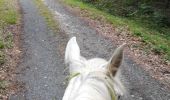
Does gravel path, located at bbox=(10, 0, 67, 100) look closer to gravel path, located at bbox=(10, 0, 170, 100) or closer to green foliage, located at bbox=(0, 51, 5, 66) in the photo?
gravel path, located at bbox=(10, 0, 170, 100)

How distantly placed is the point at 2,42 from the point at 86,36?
3456 millimetres

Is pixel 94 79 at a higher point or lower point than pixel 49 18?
higher

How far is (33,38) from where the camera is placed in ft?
38.0

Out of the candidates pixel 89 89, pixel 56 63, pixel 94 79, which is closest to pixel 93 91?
pixel 89 89

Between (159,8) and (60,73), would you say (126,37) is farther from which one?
(159,8)

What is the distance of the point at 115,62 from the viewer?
1942mm

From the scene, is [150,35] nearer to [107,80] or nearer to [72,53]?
[72,53]

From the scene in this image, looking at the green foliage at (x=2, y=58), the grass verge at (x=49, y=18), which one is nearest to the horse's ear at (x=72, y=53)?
the green foliage at (x=2, y=58)

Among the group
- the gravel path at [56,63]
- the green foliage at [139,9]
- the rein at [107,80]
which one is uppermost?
the rein at [107,80]

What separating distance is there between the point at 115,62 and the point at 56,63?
6.94 metres

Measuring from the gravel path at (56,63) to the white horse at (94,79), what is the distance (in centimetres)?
217

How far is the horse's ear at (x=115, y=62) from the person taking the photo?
1910 mm

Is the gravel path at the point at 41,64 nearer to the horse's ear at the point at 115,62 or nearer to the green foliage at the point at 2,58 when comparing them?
the green foliage at the point at 2,58

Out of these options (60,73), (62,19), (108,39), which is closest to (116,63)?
(60,73)
